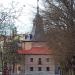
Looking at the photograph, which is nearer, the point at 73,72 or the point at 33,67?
the point at 73,72

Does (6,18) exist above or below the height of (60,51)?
above

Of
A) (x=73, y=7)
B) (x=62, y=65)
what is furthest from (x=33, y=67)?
(x=73, y=7)

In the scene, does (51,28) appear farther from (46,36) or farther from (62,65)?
(62,65)

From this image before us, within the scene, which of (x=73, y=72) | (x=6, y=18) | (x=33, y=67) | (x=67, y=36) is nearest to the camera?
(x=6, y=18)

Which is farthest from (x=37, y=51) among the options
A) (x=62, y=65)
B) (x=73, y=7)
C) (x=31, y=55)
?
(x=73, y=7)

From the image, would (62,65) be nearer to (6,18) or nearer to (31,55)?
(6,18)

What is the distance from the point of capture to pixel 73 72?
37.4 meters

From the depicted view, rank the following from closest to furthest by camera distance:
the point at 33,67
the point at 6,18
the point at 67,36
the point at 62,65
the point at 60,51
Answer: the point at 6,18
the point at 67,36
the point at 60,51
the point at 62,65
the point at 33,67

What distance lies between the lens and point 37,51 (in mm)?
119312

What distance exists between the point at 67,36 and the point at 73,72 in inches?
285

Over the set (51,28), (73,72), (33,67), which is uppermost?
(51,28)

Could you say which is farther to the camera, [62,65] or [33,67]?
[33,67]

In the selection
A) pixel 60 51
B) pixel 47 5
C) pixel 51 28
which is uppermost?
pixel 47 5

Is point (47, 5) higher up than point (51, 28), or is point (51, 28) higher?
point (47, 5)
